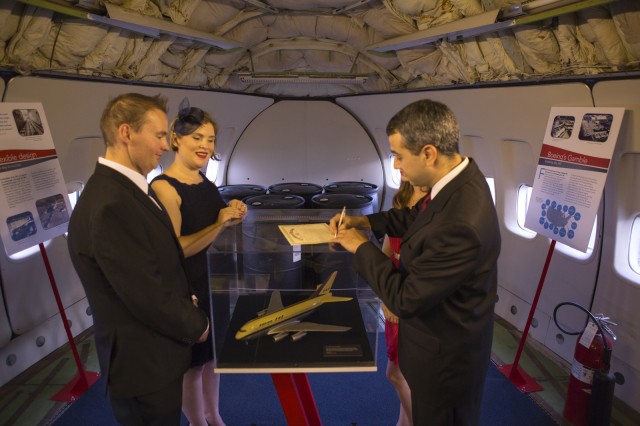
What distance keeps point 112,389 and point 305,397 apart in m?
1.11

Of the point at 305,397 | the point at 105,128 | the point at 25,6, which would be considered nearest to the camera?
the point at 105,128

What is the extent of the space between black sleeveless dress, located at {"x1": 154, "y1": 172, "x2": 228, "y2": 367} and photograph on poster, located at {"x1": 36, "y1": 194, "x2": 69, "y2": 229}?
1.82m

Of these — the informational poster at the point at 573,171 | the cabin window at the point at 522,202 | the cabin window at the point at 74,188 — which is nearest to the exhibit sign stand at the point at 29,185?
the cabin window at the point at 74,188

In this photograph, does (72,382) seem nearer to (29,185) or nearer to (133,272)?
(29,185)

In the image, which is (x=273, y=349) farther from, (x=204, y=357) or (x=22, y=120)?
(x=22, y=120)

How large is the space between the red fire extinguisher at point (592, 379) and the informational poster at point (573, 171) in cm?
72

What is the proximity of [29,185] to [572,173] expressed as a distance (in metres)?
4.89

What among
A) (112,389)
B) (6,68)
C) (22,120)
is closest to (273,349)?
(112,389)

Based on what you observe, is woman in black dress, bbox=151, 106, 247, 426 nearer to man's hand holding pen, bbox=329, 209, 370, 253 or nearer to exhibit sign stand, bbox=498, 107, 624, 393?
man's hand holding pen, bbox=329, 209, 370, 253

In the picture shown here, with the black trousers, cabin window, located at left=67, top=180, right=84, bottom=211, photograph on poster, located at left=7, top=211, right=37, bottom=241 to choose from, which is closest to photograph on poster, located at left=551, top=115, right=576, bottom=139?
the black trousers

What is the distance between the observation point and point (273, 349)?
2.20 m

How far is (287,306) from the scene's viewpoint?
2412 millimetres

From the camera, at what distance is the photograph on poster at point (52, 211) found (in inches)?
153

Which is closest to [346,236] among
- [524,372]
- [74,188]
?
[524,372]
